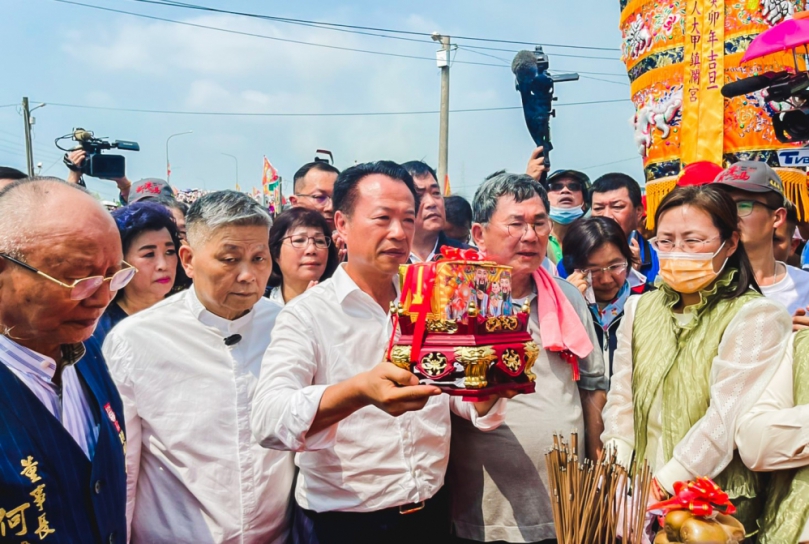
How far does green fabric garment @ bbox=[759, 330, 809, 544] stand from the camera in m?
→ 2.19

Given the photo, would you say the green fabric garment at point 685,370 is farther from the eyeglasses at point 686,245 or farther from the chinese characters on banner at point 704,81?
the chinese characters on banner at point 704,81

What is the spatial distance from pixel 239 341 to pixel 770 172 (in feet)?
8.93

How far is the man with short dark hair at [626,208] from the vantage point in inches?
186

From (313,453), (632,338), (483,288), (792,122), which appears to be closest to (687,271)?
(632,338)

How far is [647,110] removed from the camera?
557 cm

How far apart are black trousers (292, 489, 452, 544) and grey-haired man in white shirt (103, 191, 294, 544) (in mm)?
143

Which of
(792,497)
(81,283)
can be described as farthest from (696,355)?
(81,283)

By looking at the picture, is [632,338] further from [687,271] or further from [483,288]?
[483,288]

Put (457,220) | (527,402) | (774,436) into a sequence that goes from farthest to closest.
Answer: (457,220), (527,402), (774,436)

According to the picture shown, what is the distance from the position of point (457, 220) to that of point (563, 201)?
1034 millimetres

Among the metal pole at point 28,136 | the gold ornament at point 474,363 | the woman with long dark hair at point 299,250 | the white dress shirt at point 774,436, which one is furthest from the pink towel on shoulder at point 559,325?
the metal pole at point 28,136

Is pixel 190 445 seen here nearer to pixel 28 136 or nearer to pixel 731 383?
pixel 731 383

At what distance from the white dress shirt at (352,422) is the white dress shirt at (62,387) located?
1.65 ft

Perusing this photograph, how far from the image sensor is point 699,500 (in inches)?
71.4
